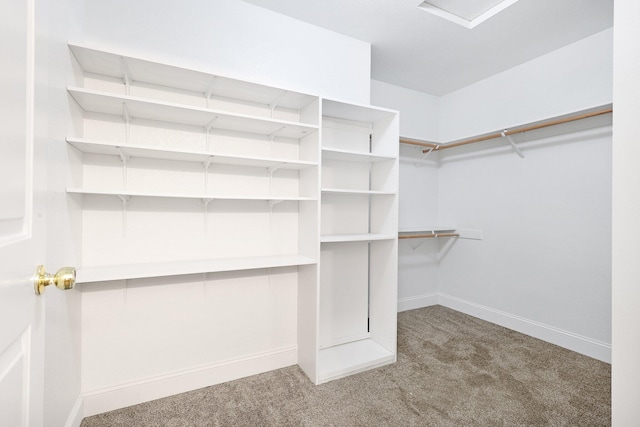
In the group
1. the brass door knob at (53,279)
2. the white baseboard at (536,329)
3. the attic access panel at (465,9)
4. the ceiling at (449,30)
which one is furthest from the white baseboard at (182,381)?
the attic access panel at (465,9)

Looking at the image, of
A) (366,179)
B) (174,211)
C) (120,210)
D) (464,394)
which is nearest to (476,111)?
(366,179)

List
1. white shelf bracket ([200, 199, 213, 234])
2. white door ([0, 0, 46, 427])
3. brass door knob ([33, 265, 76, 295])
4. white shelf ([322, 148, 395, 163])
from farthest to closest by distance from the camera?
white shelf ([322, 148, 395, 163]) < white shelf bracket ([200, 199, 213, 234]) < brass door knob ([33, 265, 76, 295]) < white door ([0, 0, 46, 427])

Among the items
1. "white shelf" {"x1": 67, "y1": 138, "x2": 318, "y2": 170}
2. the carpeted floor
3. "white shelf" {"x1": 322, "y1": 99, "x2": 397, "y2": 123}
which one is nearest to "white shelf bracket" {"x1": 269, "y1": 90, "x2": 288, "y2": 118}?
"white shelf" {"x1": 322, "y1": 99, "x2": 397, "y2": 123}

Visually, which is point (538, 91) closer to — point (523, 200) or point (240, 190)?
point (523, 200)

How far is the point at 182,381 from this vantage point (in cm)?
188

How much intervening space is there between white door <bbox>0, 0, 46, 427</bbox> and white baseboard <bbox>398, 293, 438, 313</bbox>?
3.13m

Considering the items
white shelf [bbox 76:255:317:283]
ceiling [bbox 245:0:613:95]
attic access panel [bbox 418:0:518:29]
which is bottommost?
white shelf [bbox 76:255:317:283]

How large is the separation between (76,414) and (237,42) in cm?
234

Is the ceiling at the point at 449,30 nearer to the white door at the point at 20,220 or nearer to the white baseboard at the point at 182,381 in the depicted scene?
the white door at the point at 20,220

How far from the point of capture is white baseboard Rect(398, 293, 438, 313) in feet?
11.0

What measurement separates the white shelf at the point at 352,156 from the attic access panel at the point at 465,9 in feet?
3.51

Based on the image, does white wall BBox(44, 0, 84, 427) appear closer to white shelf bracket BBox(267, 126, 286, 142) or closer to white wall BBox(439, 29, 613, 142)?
white shelf bracket BBox(267, 126, 286, 142)

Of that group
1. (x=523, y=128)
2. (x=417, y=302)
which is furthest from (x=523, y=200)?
(x=417, y=302)

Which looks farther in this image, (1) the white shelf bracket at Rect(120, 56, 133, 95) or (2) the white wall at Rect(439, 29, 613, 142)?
(2) the white wall at Rect(439, 29, 613, 142)
